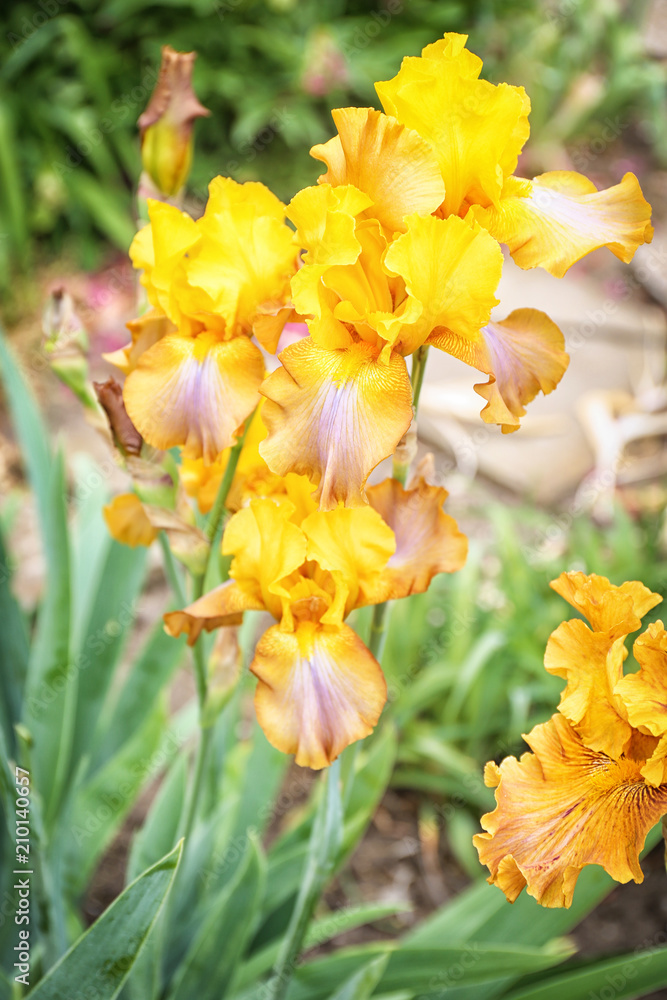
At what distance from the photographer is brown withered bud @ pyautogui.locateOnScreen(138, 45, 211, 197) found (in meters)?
0.86

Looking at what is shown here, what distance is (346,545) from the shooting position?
667mm

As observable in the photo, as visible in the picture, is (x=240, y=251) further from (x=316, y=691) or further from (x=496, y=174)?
(x=316, y=691)

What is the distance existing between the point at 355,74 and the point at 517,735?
296 centimetres

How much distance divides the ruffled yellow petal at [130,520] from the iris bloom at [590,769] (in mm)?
416

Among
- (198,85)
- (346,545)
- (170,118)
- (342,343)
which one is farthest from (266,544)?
(198,85)

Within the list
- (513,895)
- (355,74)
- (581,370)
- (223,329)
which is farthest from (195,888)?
(355,74)

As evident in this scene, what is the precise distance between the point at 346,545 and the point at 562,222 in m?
0.30

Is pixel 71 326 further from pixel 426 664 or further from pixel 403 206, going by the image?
pixel 426 664

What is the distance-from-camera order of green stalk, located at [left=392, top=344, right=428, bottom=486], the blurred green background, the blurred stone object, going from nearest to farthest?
green stalk, located at [left=392, top=344, right=428, bottom=486]
the blurred stone object
the blurred green background

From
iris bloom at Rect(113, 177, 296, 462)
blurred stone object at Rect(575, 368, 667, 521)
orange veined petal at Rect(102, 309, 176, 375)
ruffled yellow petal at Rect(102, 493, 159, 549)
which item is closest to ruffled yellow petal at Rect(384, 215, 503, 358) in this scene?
iris bloom at Rect(113, 177, 296, 462)

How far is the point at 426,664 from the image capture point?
2018 mm

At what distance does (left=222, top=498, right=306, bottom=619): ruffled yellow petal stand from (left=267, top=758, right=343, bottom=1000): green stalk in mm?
217

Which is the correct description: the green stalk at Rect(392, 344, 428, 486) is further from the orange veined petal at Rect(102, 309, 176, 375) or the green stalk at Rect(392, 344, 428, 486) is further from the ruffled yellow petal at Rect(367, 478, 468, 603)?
the orange veined petal at Rect(102, 309, 176, 375)

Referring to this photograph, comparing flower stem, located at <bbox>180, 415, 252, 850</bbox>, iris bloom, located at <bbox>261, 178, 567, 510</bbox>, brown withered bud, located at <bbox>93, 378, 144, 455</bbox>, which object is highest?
iris bloom, located at <bbox>261, 178, 567, 510</bbox>
